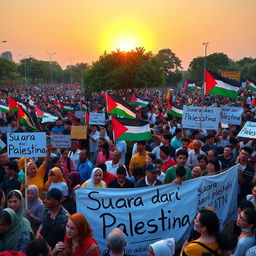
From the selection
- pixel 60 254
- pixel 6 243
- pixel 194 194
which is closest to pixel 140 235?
pixel 194 194

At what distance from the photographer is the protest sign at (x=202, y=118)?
9.35 meters

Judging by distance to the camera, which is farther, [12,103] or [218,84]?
[12,103]

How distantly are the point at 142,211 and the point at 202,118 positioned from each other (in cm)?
511

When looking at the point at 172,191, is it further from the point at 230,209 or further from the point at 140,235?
the point at 230,209

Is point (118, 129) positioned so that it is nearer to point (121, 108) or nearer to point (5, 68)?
point (121, 108)

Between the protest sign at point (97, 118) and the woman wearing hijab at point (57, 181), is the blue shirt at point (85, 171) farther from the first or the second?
the protest sign at point (97, 118)

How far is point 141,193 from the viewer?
16.4ft

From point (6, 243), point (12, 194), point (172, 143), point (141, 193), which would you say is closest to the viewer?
point (6, 243)

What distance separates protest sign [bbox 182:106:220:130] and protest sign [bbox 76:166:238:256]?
172 inches

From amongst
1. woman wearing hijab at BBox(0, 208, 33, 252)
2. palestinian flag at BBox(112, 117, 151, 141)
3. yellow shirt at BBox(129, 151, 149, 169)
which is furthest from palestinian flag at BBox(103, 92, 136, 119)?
woman wearing hijab at BBox(0, 208, 33, 252)

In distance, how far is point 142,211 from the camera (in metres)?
4.93

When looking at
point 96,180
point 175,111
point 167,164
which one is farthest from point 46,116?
point 96,180

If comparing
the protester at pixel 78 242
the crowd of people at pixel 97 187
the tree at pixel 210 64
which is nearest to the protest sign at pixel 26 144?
the crowd of people at pixel 97 187

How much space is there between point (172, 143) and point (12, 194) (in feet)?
18.4
